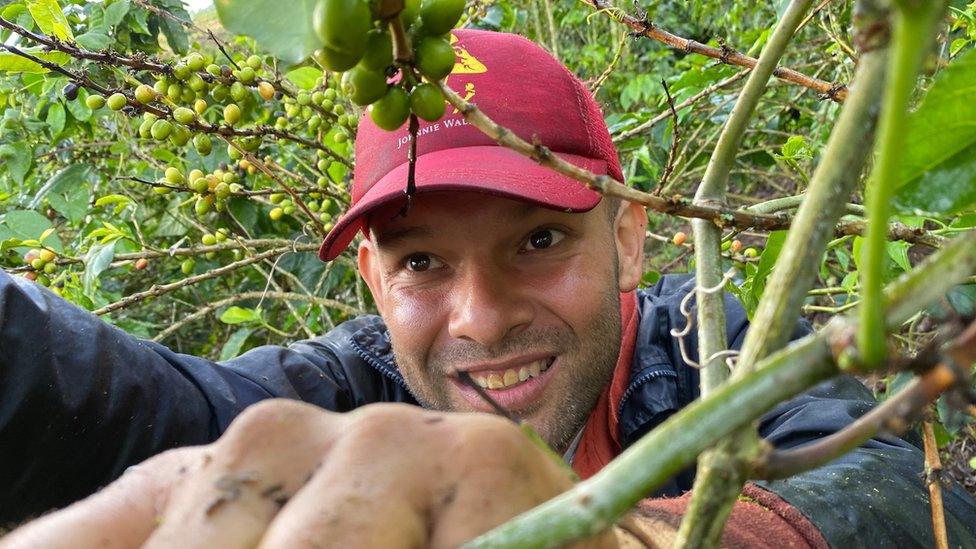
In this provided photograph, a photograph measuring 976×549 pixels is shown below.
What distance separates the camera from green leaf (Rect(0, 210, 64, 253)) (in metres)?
2.59

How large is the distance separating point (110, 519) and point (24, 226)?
95.8 inches

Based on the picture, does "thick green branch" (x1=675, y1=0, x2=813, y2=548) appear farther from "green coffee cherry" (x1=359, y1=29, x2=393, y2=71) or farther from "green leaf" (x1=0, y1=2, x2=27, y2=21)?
"green leaf" (x1=0, y1=2, x2=27, y2=21)

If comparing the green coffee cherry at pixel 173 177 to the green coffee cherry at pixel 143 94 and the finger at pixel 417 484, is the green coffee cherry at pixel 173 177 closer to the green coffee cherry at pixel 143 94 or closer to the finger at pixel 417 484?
the green coffee cherry at pixel 143 94

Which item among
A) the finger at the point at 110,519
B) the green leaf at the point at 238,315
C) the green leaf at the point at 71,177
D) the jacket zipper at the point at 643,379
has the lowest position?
the green leaf at the point at 238,315

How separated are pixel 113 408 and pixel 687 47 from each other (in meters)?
1.39

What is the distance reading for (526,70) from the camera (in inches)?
77.5

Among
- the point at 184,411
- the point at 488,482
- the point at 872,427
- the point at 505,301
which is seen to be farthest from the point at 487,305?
the point at 872,427

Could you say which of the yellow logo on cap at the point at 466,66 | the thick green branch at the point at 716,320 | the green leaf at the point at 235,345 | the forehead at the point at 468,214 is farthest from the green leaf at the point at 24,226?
the thick green branch at the point at 716,320

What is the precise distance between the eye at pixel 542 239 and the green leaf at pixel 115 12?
152 centimetres

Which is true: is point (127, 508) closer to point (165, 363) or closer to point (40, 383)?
point (40, 383)

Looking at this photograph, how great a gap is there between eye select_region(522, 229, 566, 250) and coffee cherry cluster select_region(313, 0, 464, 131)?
104 centimetres

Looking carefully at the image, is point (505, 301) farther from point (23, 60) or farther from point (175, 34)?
point (175, 34)

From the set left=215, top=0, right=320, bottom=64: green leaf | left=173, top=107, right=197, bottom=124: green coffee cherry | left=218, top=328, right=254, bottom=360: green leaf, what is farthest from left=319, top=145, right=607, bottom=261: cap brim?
left=218, top=328, right=254, bottom=360: green leaf

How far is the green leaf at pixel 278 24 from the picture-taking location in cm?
60
